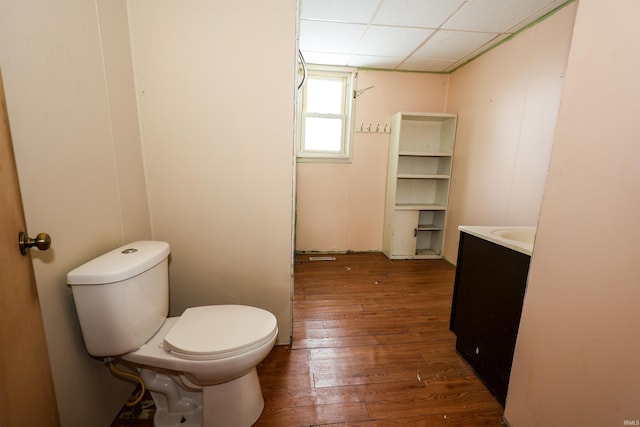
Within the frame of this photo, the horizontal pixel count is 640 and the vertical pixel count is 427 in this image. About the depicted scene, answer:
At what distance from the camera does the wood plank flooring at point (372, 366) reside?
1.21 metres

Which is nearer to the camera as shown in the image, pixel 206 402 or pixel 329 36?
pixel 206 402

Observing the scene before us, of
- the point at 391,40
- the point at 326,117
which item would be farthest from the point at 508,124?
the point at 326,117

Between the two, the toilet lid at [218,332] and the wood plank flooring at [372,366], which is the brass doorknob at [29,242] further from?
the wood plank flooring at [372,366]

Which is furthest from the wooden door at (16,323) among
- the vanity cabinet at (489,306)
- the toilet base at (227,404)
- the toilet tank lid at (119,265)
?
the vanity cabinet at (489,306)

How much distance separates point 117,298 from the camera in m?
0.93

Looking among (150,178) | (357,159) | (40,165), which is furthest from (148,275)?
(357,159)

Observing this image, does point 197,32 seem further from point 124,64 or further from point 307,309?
point 307,309

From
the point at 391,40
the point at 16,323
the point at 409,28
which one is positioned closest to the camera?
the point at 16,323

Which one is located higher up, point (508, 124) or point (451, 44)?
point (451, 44)

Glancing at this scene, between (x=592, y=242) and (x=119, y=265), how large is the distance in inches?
63.7

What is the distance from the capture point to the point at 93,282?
881mm

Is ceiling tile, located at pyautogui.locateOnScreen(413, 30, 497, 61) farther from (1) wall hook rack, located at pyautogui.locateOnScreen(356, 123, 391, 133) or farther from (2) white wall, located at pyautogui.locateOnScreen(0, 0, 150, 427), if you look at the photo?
(2) white wall, located at pyautogui.locateOnScreen(0, 0, 150, 427)

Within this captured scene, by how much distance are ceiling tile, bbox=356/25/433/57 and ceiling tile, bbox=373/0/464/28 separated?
3.8 inches

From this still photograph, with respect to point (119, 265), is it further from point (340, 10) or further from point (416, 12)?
point (416, 12)
